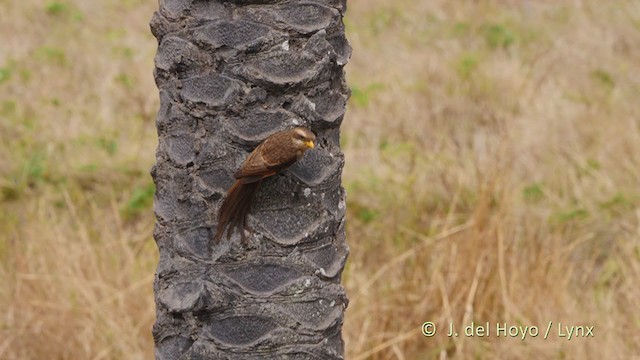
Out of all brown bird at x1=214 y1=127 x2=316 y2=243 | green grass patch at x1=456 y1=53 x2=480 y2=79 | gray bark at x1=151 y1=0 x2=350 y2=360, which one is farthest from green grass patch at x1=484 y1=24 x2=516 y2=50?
brown bird at x1=214 y1=127 x2=316 y2=243

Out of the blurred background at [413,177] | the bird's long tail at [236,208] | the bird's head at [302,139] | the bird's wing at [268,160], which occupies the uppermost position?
the bird's head at [302,139]

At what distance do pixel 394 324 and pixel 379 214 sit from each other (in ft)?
4.23

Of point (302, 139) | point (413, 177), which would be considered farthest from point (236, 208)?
point (413, 177)

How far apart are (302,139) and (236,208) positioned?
19cm

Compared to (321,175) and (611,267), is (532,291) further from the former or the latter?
(321,175)

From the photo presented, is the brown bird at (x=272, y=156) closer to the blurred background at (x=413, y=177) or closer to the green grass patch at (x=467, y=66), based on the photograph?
the blurred background at (x=413, y=177)

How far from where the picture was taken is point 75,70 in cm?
684

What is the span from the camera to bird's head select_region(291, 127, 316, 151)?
5.77ft

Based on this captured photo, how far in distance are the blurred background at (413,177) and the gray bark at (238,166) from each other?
4.50 ft

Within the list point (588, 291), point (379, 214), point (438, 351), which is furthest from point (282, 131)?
point (379, 214)

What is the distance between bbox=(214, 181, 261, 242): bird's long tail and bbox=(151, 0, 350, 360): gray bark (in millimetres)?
19

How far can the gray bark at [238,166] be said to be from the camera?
6.07ft

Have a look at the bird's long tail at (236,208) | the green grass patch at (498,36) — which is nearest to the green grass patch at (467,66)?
the green grass patch at (498,36)

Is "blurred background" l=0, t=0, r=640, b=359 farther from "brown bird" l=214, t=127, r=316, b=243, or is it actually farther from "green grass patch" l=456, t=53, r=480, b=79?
"brown bird" l=214, t=127, r=316, b=243
